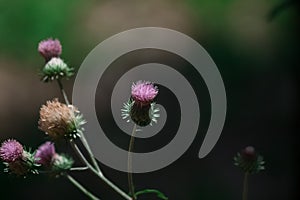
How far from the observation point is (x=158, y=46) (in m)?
3.16

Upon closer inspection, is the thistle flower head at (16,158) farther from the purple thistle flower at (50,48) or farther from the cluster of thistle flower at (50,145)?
the purple thistle flower at (50,48)

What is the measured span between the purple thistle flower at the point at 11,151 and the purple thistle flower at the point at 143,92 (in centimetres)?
24

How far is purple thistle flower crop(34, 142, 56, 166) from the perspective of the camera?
1.17 metres

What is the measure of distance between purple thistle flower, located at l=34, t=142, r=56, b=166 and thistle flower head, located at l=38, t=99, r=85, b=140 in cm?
6

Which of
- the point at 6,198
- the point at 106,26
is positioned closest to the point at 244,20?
the point at 106,26

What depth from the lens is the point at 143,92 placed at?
111cm

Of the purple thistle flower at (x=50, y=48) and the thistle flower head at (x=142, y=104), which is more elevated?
the purple thistle flower at (x=50, y=48)

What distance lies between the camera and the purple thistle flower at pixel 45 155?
1.17m

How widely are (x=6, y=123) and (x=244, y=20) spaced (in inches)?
53.3

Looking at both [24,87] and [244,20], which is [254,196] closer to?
[244,20]

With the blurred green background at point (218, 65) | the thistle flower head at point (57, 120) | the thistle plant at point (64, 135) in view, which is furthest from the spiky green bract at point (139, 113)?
the blurred green background at point (218, 65)

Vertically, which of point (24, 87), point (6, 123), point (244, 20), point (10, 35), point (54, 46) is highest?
point (244, 20)

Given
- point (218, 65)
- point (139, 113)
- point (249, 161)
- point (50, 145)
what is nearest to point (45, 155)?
point (50, 145)

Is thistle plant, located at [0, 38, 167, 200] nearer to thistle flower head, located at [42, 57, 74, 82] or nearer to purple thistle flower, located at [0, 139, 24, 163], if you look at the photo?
purple thistle flower, located at [0, 139, 24, 163]
